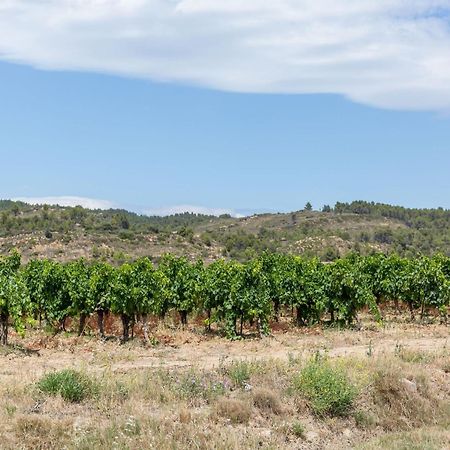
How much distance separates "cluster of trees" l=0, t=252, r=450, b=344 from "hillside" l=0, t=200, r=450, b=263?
26597 millimetres

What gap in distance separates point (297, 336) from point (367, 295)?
16.0 feet

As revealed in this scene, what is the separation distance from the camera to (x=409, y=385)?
1529 centimetres

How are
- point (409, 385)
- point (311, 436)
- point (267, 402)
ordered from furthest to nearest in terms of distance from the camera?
point (409, 385)
point (267, 402)
point (311, 436)

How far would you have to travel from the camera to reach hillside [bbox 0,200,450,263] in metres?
74.0

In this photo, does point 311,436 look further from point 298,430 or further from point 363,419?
point 363,419

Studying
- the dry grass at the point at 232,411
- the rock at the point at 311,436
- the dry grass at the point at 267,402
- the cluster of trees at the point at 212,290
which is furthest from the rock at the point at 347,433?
the cluster of trees at the point at 212,290

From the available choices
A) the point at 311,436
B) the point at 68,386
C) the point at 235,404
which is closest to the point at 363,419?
the point at 311,436

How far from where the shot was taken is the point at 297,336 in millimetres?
25875

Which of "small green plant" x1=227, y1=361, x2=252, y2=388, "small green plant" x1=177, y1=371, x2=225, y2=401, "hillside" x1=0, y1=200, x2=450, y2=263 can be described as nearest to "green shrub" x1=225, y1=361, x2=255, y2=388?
"small green plant" x1=227, y1=361, x2=252, y2=388

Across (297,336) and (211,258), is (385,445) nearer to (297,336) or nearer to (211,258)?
(297,336)

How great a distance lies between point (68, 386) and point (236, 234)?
290 feet

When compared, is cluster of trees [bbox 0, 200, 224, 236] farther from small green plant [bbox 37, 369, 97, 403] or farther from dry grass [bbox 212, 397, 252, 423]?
dry grass [bbox 212, 397, 252, 423]

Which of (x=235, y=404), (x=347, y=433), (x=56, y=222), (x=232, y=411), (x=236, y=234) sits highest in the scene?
(x=56, y=222)

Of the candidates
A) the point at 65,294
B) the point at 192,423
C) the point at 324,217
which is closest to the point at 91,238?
the point at 65,294
